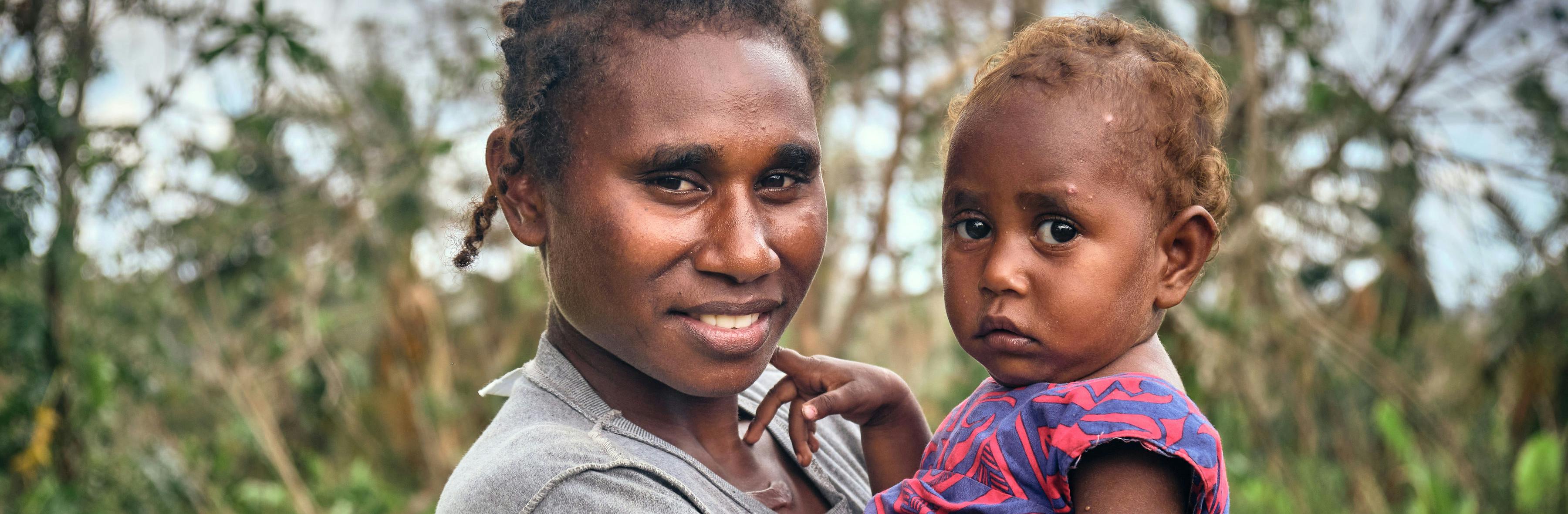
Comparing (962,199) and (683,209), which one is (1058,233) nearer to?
(962,199)

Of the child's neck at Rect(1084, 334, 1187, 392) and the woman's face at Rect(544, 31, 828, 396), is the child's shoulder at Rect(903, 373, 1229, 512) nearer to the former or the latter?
the child's neck at Rect(1084, 334, 1187, 392)

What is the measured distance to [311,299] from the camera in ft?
23.6

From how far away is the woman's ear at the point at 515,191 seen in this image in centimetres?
174

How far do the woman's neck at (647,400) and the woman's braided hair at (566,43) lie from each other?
0.26 meters

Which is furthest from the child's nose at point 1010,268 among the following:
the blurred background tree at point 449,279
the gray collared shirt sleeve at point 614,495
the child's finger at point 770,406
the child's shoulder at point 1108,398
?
the blurred background tree at point 449,279

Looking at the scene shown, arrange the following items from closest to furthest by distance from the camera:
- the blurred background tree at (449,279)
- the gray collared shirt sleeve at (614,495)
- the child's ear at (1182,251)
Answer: the gray collared shirt sleeve at (614,495) < the child's ear at (1182,251) < the blurred background tree at (449,279)

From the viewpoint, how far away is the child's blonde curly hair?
1643 mm

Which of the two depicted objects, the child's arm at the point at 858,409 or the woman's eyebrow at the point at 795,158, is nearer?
the woman's eyebrow at the point at 795,158

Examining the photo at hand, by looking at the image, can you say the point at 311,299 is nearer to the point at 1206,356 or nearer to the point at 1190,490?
the point at 1206,356

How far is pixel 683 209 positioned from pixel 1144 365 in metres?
0.67

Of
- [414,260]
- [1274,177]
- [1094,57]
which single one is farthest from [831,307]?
[1094,57]

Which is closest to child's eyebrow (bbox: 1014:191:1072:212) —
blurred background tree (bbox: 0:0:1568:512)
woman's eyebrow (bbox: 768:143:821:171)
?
woman's eyebrow (bbox: 768:143:821:171)

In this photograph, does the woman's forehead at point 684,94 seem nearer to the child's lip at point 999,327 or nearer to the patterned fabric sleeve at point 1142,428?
the child's lip at point 999,327

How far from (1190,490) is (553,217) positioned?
0.93 metres
